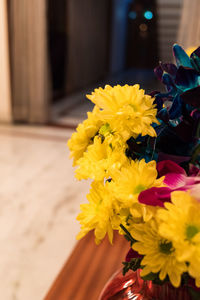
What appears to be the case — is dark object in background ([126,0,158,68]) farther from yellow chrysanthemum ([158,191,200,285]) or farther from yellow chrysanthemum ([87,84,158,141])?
yellow chrysanthemum ([158,191,200,285])

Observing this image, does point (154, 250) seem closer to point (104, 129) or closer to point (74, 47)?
point (104, 129)

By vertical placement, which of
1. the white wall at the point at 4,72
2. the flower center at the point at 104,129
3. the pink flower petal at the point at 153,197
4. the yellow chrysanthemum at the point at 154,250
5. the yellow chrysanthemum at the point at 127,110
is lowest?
the white wall at the point at 4,72

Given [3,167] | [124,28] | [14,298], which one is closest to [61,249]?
[14,298]

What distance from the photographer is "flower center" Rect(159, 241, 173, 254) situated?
0.35m

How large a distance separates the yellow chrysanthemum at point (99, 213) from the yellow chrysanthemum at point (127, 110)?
0.25 feet

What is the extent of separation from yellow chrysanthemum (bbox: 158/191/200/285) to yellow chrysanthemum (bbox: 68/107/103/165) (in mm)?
193

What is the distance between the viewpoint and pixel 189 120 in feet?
1.37

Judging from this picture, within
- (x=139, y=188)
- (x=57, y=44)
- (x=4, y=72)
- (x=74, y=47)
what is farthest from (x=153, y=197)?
(x=74, y=47)

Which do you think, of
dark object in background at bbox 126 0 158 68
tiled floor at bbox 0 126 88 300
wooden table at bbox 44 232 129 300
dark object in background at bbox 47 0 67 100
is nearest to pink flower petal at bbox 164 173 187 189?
wooden table at bbox 44 232 129 300

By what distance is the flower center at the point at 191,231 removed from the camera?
0.31 m

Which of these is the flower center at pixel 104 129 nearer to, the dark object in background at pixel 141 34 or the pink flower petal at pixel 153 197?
the pink flower petal at pixel 153 197

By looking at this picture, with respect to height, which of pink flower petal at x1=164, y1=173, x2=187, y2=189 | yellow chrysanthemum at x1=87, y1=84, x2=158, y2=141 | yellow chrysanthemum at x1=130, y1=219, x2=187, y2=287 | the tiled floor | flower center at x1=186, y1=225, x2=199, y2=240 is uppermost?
yellow chrysanthemum at x1=87, y1=84, x2=158, y2=141

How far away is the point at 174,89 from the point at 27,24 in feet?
10.9

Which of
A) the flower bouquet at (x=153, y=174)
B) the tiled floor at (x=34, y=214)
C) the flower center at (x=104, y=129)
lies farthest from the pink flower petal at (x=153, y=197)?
the tiled floor at (x=34, y=214)
